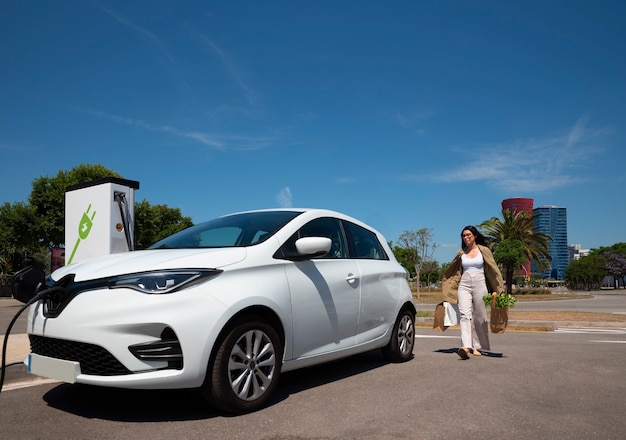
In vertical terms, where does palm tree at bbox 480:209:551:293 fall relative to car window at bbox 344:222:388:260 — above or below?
above

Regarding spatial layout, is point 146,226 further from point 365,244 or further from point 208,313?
point 208,313

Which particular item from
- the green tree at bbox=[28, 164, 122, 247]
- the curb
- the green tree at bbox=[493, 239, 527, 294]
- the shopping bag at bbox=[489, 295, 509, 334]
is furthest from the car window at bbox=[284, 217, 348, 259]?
the green tree at bbox=[493, 239, 527, 294]

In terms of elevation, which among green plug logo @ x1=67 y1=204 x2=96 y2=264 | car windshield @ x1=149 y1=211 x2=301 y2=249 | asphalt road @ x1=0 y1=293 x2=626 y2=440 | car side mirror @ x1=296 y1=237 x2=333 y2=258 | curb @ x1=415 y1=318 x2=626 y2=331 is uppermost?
green plug logo @ x1=67 y1=204 x2=96 y2=264

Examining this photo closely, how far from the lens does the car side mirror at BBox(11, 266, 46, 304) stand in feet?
13.5

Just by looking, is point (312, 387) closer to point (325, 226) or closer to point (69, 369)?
point (325, 226)

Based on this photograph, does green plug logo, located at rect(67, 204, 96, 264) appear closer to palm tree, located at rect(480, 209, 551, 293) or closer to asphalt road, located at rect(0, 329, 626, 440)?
asphalt road, located at rect(0, 329, 626, 440)

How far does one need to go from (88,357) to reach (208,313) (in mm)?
875

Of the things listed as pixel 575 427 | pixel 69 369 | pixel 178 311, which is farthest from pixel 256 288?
pixel 575 427

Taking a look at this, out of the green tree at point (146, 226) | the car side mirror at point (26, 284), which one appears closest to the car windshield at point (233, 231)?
the car side mirror at point (26, 284)

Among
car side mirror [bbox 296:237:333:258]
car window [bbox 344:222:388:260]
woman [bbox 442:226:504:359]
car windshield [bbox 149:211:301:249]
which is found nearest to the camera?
car side mirror [bbox 296:237:333:258]

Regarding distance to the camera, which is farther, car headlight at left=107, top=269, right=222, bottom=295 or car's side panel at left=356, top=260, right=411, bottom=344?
car's side panel at left=356, top=260, right=411, bottom=344

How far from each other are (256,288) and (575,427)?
99.6 inches

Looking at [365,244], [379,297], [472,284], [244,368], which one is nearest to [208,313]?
[244,368]

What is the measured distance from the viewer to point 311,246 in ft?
14.5
